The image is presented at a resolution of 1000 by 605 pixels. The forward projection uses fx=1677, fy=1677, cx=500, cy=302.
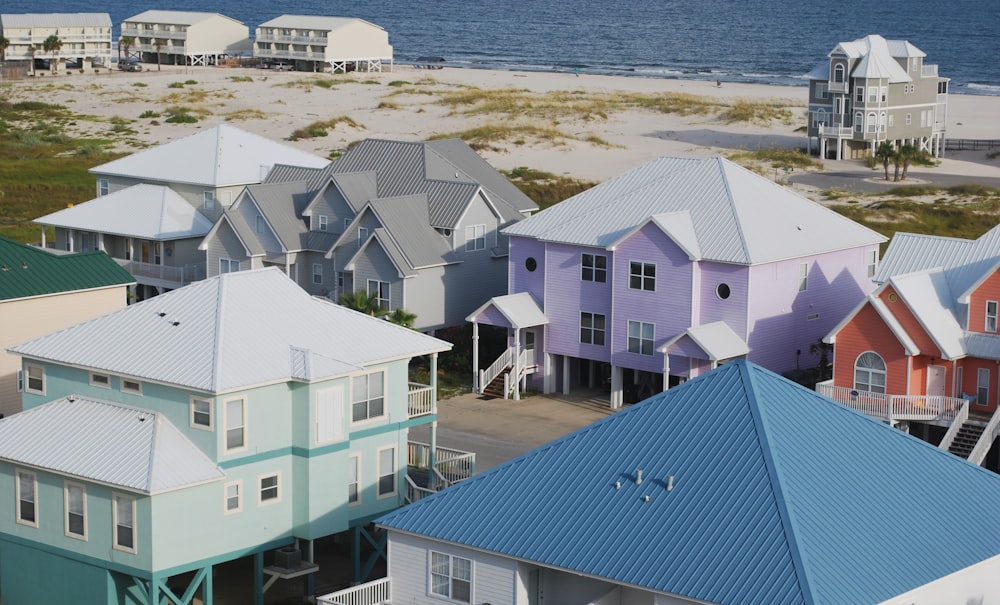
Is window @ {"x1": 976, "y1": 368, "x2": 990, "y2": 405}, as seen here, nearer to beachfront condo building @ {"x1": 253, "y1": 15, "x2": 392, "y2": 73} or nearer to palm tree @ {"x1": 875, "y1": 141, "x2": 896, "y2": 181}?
palm tree @ {"x1": 875, "y1": 141, "x2": 896, "y2": 181}

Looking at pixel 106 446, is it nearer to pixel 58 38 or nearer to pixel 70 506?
pixel 70 506

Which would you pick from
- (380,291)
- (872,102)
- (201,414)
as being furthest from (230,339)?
(872,102)

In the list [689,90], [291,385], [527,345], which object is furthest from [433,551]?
[689,90]

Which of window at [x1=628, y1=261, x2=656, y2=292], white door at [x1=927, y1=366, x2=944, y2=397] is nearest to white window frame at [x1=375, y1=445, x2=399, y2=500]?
white door at [x1=927, y1=366, x2=944, y2=397]

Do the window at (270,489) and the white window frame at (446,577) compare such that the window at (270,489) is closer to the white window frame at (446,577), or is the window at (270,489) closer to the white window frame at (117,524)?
the white window frame at (117,524)

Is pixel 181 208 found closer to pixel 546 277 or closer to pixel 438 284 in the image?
pixel 438 284

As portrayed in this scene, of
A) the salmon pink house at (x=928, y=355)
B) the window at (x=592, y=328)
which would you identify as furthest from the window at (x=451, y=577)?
the window at (x=592, y=328)

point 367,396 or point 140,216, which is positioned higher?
point 140,216
